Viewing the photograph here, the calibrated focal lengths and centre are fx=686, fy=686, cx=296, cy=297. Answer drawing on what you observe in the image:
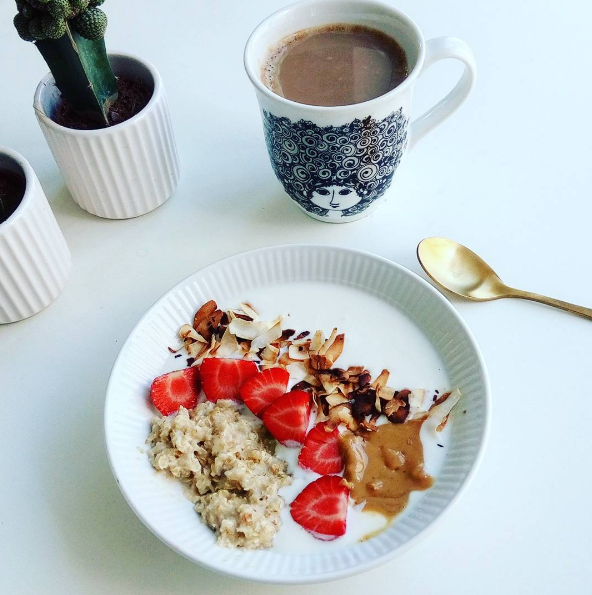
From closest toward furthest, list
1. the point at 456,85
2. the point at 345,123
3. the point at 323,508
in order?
1. the point at 323,508
2. the point at 345,123
3. the point at 456,85

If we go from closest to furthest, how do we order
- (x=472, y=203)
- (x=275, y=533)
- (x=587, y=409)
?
(x=275, y=533)
(x=587, y=409)
(x=472, y=203)

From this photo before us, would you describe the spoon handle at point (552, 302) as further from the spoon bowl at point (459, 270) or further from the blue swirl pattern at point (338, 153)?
the blue swirl pattern at point (338, 153)

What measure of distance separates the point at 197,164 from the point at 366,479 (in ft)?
1.95

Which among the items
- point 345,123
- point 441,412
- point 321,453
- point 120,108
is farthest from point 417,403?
point 120,108

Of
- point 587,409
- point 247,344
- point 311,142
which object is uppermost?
point 311,142

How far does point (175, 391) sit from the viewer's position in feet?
2.66

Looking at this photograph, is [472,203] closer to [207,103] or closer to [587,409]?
[587,409]

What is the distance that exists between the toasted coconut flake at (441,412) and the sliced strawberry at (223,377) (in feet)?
0.70

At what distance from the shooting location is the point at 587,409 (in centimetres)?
82

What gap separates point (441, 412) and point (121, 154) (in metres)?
0.54

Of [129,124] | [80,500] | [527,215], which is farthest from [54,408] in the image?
[527,215]

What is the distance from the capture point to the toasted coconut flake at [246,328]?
2.84 feet

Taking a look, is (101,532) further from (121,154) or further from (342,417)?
(121,154)

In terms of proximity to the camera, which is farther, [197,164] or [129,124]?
[197,164]
